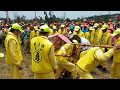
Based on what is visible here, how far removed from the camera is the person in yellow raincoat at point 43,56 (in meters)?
5.38

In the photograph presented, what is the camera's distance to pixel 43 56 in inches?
214

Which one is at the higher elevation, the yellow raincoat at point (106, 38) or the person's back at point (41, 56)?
the person's back at point (41, 56)

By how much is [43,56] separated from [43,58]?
0.04 meters

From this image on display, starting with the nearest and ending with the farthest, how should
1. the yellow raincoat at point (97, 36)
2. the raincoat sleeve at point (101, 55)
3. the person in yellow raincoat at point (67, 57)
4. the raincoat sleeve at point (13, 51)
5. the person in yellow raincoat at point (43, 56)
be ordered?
the raincoat sleeve at point (101, 55) < the person in yellow raincoat at point (43, 56) < the raincoat sleeve at point (13, 51) < the person in yellow raincoat at point (67, 57) < the yellow raincoat at point (97, 36)

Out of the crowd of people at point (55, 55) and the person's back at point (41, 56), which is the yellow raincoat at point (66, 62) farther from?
the person's back at point (41, 56)

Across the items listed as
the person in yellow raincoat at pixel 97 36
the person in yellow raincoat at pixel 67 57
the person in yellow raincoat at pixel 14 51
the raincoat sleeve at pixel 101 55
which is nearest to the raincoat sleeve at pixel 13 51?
the person in yellow raincoat at pixel 14 51

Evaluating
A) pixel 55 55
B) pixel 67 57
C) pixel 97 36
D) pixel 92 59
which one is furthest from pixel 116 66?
pixel 97 36

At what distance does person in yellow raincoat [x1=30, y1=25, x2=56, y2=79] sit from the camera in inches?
212

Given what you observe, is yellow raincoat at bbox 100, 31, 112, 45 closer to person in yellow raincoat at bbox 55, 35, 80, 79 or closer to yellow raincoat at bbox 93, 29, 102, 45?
yellow raincoat at bbox 93, 29, 102, 45

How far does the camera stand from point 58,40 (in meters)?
6.45

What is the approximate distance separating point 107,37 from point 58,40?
4.44 m
